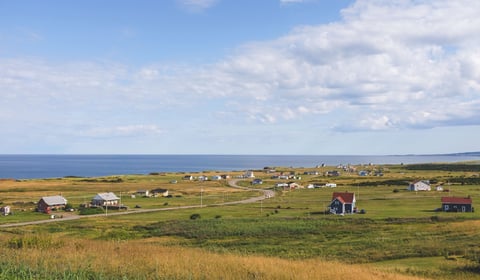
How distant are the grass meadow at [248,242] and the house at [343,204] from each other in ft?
8.03

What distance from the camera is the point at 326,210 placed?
3219 inches

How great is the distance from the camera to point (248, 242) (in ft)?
161

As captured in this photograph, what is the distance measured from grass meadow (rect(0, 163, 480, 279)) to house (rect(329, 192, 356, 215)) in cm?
245

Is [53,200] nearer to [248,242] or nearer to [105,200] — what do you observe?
[105,200]

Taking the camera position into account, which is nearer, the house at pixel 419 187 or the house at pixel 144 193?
the house at pixel 419 187

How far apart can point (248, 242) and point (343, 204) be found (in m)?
35.3

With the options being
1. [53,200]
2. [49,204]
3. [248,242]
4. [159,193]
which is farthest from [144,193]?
[248,242]

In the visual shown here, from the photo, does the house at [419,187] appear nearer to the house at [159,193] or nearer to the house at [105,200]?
the house at [159,193]

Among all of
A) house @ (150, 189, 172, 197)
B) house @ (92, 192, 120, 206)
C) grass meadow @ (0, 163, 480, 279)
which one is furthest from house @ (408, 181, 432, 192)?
house @ (92, 192, 120, 206)

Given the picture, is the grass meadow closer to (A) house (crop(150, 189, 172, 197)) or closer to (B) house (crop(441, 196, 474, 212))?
(B) house (crop(441, 196, 474, 212))

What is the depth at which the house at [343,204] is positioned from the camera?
80125mm

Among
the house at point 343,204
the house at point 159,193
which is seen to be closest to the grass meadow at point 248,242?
the house at point 343,204

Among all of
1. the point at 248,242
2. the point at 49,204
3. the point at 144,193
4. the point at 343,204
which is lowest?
the point at 144,193

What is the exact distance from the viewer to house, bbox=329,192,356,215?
80125mm
